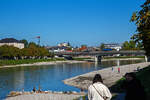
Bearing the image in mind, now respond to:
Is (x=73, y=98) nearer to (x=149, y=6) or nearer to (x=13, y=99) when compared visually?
(x=13, y=99)

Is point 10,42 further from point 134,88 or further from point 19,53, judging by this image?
point 134,88

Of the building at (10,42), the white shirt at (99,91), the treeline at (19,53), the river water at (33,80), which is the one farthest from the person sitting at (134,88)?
the building at (10,42)

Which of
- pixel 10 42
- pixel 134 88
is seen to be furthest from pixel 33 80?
pixel 10 42

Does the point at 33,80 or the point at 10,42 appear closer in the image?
the point at 33,80

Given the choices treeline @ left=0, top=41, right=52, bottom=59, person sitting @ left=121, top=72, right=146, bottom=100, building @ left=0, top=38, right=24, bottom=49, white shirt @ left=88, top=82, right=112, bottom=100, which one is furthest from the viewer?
building @ left=0, top=38, right=24, bottom=49

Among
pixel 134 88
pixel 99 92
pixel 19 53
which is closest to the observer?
pixel 99 92

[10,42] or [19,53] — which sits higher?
[10,42]

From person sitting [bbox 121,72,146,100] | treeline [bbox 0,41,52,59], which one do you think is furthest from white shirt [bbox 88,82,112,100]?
treeline [bbox 0,41,52,59]

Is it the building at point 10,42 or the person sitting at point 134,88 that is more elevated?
the building at point 10,42

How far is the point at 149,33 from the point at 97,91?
19.6 feet

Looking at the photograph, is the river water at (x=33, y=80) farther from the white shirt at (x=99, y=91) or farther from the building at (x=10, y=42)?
the building at (x=10, y=42)

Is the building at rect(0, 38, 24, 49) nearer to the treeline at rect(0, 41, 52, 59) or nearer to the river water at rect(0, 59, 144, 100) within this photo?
the treeline at rect(0, 41, 52, 59)

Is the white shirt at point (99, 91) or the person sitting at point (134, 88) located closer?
the white shirt at point (99, 91)

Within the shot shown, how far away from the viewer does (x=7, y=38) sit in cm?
16862
